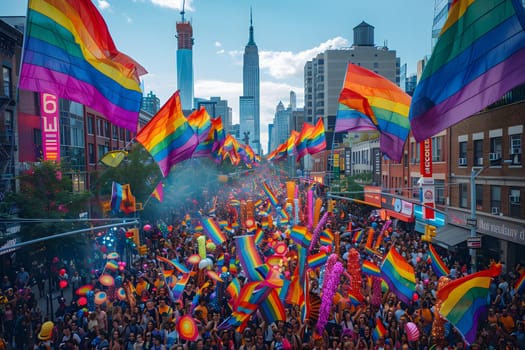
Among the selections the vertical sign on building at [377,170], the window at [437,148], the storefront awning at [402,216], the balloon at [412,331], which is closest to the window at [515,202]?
the window at [437,148]

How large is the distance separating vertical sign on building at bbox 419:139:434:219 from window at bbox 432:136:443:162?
1134mm

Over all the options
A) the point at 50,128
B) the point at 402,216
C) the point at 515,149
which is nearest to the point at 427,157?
the point at 402,216

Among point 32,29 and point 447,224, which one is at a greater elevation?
point 32,29

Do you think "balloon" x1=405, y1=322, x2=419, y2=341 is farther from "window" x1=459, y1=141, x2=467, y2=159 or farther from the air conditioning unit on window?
"window" x1=459, y1=141, x2=467, y2=159

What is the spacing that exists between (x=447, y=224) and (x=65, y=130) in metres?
27.7

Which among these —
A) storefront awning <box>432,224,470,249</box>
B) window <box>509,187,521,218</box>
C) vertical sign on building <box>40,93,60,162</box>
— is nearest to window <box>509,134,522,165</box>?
window <box>509,187,521,218</box>

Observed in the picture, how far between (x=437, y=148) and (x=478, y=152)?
4.47m

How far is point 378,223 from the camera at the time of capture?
2903cm

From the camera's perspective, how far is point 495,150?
2022cm

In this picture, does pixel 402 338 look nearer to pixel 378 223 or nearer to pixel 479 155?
pixel 479 155

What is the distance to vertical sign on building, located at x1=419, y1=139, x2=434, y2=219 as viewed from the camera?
76.0 feet

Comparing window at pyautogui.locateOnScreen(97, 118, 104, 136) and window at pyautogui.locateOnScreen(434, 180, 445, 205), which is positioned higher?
window at pyautogui.locateOnScreen(97, 118, 104, 136)

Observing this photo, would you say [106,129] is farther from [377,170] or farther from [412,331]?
[412,331]

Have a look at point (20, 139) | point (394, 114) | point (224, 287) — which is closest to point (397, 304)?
point (224, 287)
